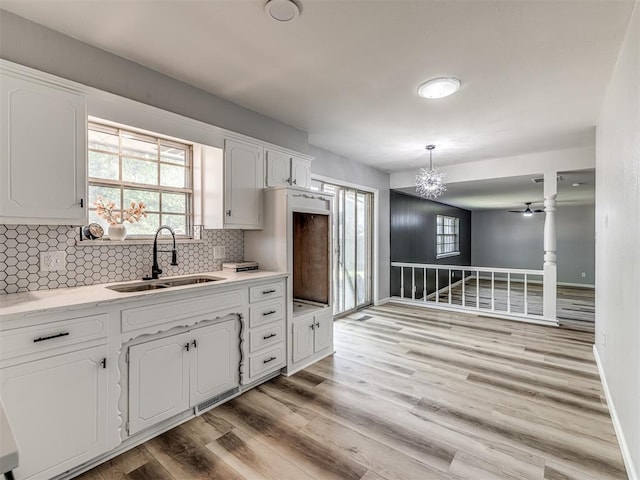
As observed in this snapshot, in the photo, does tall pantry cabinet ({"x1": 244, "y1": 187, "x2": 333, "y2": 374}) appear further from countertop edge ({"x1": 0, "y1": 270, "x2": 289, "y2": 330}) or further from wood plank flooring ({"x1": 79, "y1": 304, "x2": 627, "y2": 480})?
countertop edge ({"x1": 0, "y1": 270, "x2": 289, "y2": 330})

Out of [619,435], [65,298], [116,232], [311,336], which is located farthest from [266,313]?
[619,435]

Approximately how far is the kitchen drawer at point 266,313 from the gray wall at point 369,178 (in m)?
2.15

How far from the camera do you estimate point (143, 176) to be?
2.59 metres

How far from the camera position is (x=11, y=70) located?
67.6 inches

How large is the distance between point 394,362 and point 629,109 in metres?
2.69

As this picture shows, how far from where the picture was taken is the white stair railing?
4905 mm

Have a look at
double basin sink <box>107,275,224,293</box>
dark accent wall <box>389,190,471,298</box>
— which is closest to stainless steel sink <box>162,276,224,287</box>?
double basin sink <box>107,275,224,293</box>

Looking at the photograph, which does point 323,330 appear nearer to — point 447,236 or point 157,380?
point 157,380

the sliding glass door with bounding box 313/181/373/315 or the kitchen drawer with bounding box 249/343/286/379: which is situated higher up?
the sliding glass door with bounding box 313/181/373/315

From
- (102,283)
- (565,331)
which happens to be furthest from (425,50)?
(565,331)

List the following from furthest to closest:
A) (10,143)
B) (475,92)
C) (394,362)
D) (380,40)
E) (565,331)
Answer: (565,331) → (394,362) → (475,92) → (380,40) → (10,143)

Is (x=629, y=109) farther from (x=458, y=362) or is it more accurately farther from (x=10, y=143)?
(x=10, y=143)

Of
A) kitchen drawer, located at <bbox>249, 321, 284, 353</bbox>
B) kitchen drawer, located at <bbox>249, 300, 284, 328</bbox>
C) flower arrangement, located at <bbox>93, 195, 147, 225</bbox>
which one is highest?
flower arrangement, located at <bbox>93, 195, 147, 225</bbox>

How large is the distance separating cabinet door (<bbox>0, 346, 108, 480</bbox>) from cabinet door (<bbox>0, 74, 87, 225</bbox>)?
0.83 meters
